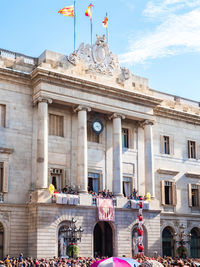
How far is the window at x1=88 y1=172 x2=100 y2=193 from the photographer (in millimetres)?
41531

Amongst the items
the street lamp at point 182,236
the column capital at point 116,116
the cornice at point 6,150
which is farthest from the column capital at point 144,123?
the cornice at point 6,150

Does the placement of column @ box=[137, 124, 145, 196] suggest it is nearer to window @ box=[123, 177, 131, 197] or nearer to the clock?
window @ box=[123, 177, 131, 197]

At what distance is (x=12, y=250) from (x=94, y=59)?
61.1ft

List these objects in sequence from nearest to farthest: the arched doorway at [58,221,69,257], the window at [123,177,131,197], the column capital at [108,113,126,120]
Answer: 1. the arched doorway at [58,221,69,257]
2. the column capital at [108,113,126,120]
3. the window at [123,177,131,197]

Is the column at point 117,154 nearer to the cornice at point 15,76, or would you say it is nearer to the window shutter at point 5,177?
the cornice at point 15,76

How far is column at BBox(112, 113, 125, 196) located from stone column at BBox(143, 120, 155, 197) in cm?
340

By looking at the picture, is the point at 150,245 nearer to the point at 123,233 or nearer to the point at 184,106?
the point at 123,233

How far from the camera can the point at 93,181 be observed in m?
41.8

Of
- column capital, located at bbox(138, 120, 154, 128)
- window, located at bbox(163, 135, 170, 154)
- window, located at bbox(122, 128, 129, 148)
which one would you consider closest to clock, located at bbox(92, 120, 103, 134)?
window, located at bbox(122, 128, 129, 148)

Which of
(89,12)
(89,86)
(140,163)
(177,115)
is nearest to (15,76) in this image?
(89,86)

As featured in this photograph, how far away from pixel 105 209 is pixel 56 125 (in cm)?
857

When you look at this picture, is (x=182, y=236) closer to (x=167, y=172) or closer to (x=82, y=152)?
(x=167, y=172)

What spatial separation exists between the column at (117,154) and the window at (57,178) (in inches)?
Answer: 191

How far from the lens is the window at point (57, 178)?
129 feet
